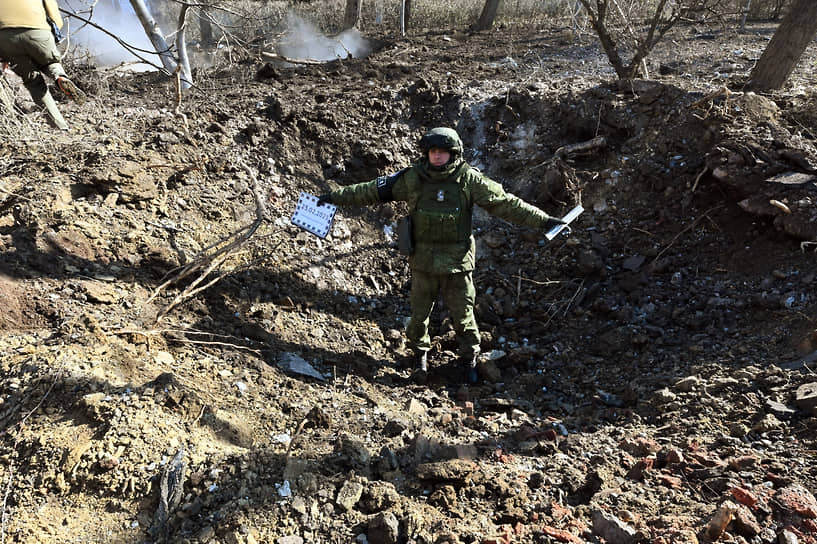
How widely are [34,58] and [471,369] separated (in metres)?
5.09

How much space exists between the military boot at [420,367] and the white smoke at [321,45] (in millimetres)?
8257

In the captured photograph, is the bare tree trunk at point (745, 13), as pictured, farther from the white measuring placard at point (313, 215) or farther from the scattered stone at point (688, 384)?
the white measuring placard at point (313, 215)

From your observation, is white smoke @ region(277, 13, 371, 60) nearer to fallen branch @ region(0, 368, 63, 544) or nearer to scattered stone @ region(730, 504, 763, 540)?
fallen branch @ region(0, 368, 63, 544)

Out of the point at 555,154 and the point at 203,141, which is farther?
the point at 555,154

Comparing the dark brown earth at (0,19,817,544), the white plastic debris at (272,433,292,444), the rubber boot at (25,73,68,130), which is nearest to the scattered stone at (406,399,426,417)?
the dark brown earth at (0,19,817,544)

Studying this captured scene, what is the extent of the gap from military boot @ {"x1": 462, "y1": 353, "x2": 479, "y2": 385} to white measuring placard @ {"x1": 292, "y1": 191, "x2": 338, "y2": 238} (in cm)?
150

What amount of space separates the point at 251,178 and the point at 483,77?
12.9ft

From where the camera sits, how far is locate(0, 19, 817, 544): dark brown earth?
2287 mm

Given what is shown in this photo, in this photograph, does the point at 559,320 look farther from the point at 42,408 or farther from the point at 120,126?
the point at 120,126

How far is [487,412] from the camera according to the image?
3.42 meters

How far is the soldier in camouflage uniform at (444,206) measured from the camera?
3416 mm

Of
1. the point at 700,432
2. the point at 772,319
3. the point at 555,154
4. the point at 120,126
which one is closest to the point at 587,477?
the point at 700,432

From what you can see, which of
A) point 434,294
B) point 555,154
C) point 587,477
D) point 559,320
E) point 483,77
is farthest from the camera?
point 483,77

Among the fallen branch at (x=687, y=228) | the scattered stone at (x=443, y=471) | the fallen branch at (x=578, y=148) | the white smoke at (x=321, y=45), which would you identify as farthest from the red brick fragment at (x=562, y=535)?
the white smoke at (x=321, y=45)
